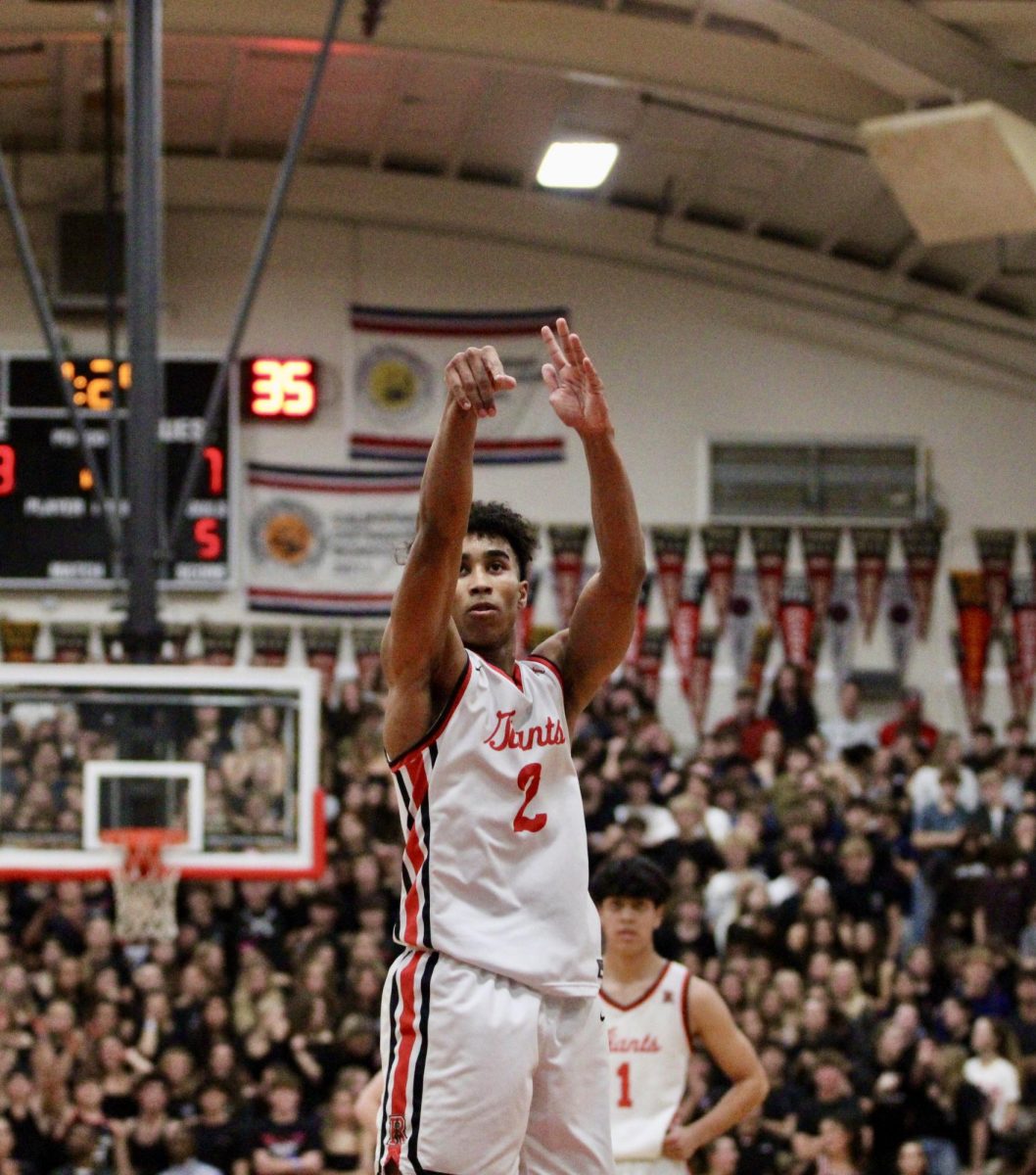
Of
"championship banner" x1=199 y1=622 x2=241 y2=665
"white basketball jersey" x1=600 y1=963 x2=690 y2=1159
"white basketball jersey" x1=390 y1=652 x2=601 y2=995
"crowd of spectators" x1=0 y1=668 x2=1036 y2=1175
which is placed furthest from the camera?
"championship banner" x1=199 y1=622 x2=241 y2=665

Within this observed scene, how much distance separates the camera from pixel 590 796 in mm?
14422

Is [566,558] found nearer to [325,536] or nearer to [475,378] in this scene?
[325,536]

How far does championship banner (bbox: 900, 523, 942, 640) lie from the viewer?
20.3m

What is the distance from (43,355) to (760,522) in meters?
7.12

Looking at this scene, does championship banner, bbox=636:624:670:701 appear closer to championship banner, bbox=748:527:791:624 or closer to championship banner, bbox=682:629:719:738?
championship banner, bbox=682:629:719:738

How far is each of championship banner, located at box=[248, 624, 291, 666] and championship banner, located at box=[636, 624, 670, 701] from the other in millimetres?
3399

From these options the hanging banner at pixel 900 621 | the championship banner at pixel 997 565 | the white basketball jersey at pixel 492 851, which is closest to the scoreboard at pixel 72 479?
the hanging banner at pixel 900 621

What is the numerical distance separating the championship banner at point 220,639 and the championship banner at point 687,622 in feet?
13.9

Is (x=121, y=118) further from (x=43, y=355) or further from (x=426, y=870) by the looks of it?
(x=426, y=870)

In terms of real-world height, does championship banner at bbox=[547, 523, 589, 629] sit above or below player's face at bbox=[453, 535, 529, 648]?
above

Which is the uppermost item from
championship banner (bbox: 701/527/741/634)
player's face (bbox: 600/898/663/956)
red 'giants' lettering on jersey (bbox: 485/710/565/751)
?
championship banner (bbox: 701/527/741/634)

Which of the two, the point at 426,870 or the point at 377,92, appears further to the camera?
the point at 377,92

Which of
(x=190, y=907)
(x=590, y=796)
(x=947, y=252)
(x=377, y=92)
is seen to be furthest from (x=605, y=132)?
(x=190, y=907)

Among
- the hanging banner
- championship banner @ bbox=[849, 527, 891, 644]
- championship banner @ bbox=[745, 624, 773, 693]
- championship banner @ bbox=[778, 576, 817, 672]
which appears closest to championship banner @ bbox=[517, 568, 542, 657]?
championship banner @ bbox=[745, 624, 773, 693]
